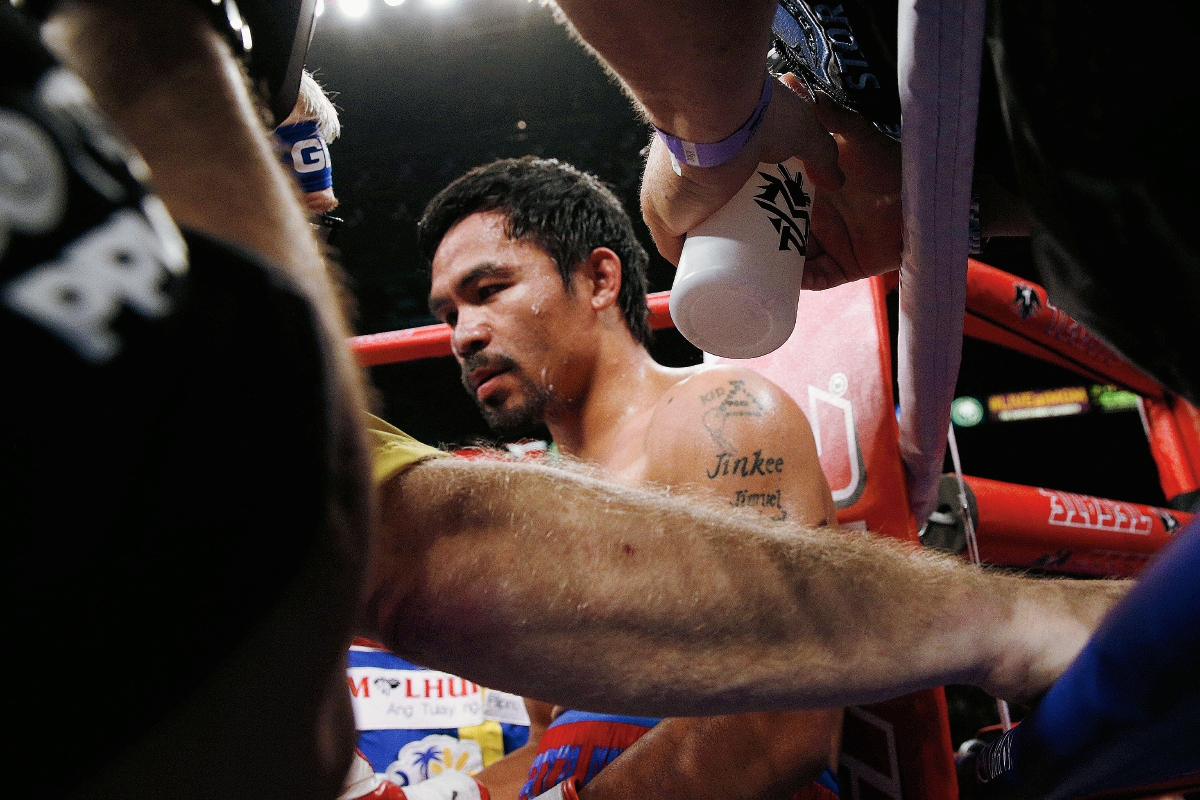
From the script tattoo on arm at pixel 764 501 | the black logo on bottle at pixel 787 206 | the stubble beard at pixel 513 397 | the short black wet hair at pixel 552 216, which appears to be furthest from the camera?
the short black wet hair at pixel 552 216

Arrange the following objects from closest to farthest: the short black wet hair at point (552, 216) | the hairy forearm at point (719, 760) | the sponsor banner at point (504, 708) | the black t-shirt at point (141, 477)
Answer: the black t-shirt at point (141, 477), the hairy forearm at point (719, 760), the short black wet hair at point (552, 216), the sponsor banner at point (504, 708)

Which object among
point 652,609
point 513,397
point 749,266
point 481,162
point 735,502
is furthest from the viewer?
point 481,162

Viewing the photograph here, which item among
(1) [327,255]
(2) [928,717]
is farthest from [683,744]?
(1) [327,255]

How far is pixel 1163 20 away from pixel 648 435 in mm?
1080

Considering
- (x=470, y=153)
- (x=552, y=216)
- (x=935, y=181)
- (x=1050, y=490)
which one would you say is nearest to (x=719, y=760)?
(x=935, y=181)

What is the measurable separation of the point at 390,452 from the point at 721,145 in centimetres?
43

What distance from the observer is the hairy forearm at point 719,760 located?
3.10ft

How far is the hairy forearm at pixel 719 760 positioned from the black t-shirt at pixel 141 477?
0.79 metres

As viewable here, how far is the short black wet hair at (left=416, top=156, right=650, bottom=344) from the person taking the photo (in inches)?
71.0

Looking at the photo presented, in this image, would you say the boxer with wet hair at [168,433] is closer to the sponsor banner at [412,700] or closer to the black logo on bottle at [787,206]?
the black logo on bottle at [787,206]

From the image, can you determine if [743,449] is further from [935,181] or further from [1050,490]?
[1050,490]

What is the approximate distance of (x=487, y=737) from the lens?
2.30 metres

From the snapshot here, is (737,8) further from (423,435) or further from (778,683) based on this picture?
(423,435)

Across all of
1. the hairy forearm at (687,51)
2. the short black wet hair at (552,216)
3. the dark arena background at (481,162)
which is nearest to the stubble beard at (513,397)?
the short black wet hair at (552,216)
